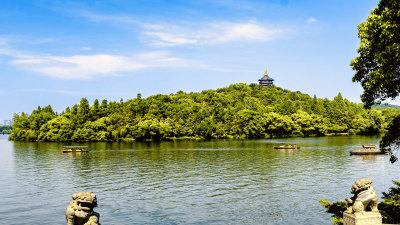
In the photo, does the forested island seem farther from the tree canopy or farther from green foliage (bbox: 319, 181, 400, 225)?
green foliage (bbox: 319, 181, 400, 225)

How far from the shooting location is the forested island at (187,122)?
12706 centimetres

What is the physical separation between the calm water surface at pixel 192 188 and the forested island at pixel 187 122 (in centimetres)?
7080

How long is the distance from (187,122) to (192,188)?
97097 millimetres

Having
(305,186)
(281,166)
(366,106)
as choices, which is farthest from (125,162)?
(366,106)

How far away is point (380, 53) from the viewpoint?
1734 cm

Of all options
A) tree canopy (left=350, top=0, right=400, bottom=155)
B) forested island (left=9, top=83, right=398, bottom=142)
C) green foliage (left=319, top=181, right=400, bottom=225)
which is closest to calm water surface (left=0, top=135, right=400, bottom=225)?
green foliage (left=319, top=181, right=400, bottom=225)

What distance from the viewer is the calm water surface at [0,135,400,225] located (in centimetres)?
2544

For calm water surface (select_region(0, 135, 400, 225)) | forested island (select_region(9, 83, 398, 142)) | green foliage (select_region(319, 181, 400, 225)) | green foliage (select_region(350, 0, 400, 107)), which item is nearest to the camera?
green foliage (select_region(319, 181, 400, 225))

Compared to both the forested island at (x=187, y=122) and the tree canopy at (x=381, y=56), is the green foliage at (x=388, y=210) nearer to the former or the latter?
the tree canopy at (x=381, y=56)

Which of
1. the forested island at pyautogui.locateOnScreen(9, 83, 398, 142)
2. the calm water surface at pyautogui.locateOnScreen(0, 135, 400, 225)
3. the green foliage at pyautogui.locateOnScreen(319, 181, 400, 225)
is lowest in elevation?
the calm water surface at pyautogui.locateOnScreen(0, 135, 400, 225)

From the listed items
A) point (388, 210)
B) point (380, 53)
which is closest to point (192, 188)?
point (388, 210)

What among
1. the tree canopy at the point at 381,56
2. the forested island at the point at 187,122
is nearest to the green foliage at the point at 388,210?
the tree canopy at the point at 381,56

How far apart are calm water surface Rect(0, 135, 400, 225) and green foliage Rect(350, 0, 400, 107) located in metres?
9.66

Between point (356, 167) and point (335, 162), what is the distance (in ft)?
17.6
